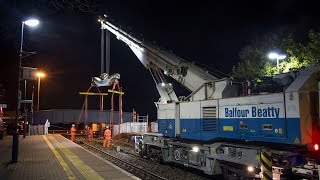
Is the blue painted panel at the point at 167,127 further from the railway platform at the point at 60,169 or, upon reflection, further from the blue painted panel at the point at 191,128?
the railway platform at the point at 60,169

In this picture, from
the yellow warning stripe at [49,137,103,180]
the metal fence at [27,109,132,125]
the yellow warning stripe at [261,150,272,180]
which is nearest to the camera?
the yellow warning stripe at [261,150,272,180]

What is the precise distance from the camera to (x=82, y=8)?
20578 millimetres

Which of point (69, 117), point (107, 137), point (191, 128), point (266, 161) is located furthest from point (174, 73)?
point (69, 117)

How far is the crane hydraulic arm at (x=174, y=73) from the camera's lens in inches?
523

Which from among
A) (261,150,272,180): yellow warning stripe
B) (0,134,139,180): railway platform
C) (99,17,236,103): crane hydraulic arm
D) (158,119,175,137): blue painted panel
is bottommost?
(0,134,139,180): railway platform

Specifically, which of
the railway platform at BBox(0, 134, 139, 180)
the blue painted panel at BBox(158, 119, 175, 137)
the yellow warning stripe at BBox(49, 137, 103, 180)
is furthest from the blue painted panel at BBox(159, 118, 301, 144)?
the yellow warning stripe at BBox(49, 137, 103, 180)

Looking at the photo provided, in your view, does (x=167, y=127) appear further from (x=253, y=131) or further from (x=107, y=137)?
(x=107, y=137)

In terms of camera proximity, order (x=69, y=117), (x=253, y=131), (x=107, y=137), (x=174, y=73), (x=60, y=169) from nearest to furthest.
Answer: (x=253, y=131)
(x=60, y=169)
(x=174, y=73)
(x=107, y=137)
(x=69, y=117)

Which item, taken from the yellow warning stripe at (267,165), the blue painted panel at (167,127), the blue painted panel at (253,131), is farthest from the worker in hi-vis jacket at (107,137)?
the yellow warning stripe at (267,165)

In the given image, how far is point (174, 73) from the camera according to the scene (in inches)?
645

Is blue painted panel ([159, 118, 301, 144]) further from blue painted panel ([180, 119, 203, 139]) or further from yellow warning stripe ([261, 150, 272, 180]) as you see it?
yellow warning stripe ([261, 150, 272, 180])

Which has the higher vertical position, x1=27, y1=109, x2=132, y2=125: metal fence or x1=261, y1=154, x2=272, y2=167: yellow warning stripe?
x1=27, y1=109, x2=132, y2=125: metal fence

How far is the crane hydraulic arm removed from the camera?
1329cm

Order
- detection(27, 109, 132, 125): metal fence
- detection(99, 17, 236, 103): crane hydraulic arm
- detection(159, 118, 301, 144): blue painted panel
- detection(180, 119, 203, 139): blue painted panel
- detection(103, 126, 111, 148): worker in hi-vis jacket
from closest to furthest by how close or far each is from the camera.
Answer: detection(159, 118, 301, 144): blue painted panel → detection(99, 17, 236, 103): crane hydraulic arm → detection(180, 119, 203, 139): blue painted panel → detection(103, 126, 111, 148): worker in hi-vis jacket → detection(27, 109, 132, 125): metal fence
